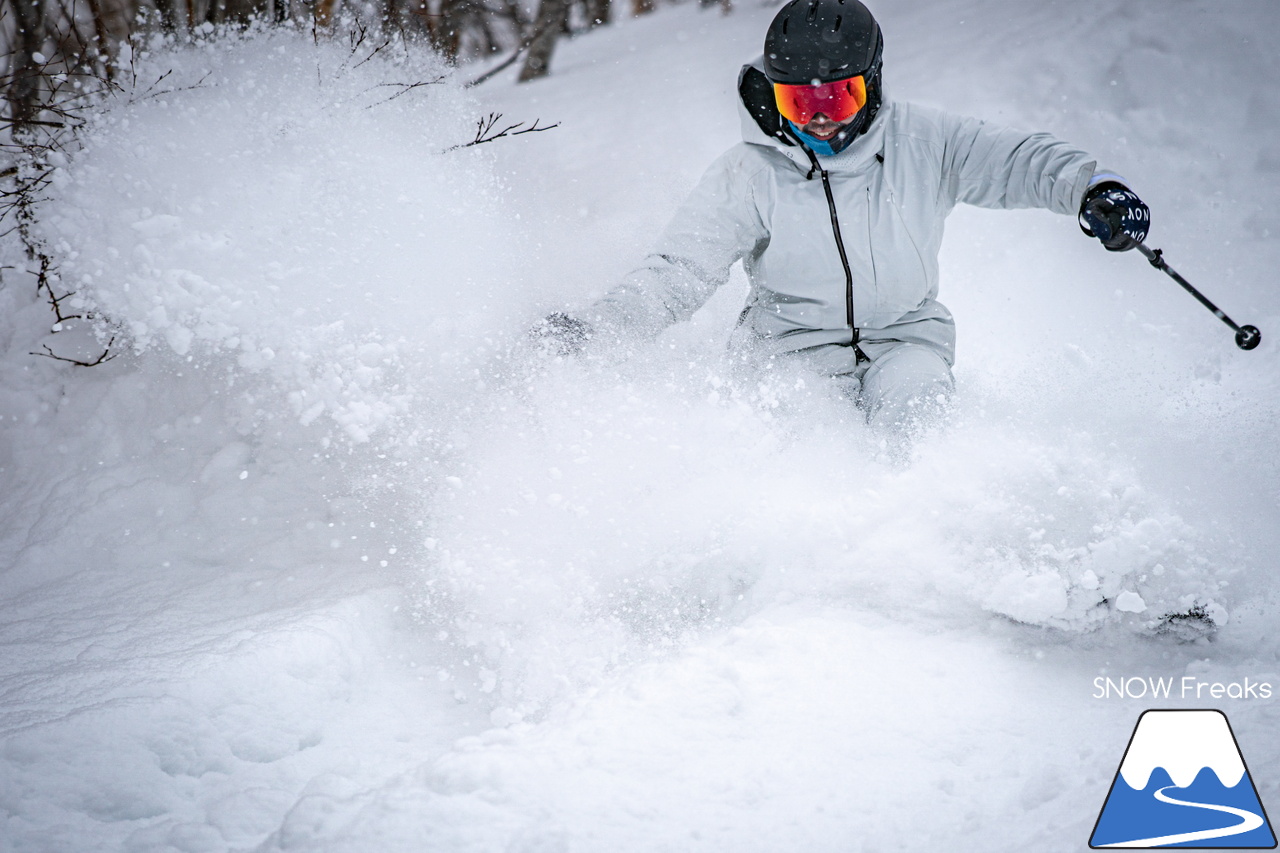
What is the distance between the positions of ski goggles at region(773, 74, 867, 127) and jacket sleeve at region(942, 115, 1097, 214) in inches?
16.8

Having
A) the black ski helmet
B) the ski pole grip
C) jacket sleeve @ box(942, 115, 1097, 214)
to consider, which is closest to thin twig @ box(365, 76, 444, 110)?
the black ski helmet

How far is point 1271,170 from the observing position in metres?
3.92

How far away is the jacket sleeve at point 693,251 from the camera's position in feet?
8.84

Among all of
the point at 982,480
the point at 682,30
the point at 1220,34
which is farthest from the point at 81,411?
the point at 1220,34

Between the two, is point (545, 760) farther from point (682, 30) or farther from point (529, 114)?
point (682, 30)

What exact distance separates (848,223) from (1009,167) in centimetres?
56

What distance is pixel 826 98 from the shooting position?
240 cm

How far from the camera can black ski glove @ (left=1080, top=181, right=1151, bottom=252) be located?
2.31 m

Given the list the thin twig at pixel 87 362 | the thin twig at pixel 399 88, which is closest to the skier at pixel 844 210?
the thin twig at pixel 399 88

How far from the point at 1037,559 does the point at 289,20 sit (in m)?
3.89

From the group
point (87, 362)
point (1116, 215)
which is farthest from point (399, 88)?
point (1116, 215)


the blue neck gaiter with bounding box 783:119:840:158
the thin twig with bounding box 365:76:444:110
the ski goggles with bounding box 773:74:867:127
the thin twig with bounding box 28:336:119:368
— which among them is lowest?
the thin twig with bounding box 28:336:119:368

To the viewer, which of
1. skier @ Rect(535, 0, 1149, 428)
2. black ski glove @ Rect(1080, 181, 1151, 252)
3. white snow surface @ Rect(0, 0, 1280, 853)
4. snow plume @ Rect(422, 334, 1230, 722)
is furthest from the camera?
skier @ Rect(535, 0, 1149, 428)

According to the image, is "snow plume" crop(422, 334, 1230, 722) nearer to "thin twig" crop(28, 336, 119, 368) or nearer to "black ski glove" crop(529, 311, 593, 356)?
"black ski glove" crop(529, 311, 593, 356)
